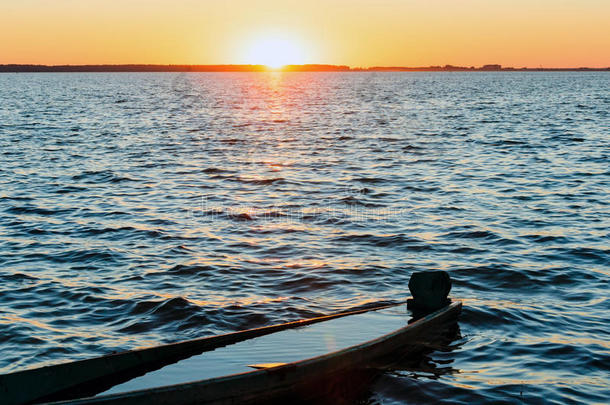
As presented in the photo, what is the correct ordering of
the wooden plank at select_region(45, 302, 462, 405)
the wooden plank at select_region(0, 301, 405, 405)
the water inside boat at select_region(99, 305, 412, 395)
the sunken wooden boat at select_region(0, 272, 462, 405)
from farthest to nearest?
the water inside boat at select_region(99, 305, 412, 395), the wooden plank at select_region(0, 301, 405, 405), the sunken wooden boat at select_region(0, 272, 462, 405), the wooden plank at select_region(45, 302, 462, 405)

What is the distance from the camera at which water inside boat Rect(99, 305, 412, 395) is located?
793 centimetres

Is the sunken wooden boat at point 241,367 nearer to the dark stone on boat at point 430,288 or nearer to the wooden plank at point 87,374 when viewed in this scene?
the wooden plank at point 87,374

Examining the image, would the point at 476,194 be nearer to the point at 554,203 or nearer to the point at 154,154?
the point at 554,203

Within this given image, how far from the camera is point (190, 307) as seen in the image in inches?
463

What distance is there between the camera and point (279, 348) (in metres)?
8.91

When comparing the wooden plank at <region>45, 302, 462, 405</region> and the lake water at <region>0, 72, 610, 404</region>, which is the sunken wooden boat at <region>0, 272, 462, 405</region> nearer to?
the wooden plank at <region>45, 302, 462, 405</region>

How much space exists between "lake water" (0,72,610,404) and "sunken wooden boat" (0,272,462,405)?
1.77ft

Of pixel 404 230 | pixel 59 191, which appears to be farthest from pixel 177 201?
pixel 404 230

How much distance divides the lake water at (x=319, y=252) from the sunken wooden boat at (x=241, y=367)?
54 cm

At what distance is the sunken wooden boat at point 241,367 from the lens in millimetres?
6907

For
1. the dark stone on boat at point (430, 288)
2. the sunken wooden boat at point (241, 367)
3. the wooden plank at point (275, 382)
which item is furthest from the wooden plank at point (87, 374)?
the dark stone on boat at point (430, 288)

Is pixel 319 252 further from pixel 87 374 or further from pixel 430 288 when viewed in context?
pixel 87 374

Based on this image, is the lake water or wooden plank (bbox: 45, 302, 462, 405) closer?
wooden plank (bbox: 45, 302, 462, 405)

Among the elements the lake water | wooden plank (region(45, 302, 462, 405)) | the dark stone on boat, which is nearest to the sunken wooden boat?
wooden plank (region(45, 302, 462, 405))
